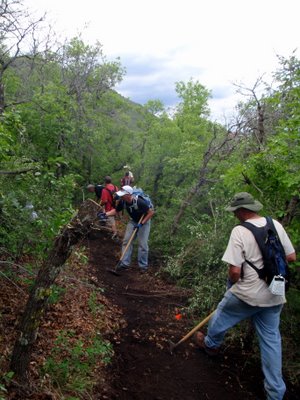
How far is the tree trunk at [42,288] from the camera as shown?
3105 millimetres

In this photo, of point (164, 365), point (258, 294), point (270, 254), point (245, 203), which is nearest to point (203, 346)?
point (164, 365)

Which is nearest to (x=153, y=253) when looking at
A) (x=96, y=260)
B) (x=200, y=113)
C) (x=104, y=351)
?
(x=96, y=260)

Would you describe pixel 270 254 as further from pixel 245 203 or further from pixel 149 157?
pixel 149 157

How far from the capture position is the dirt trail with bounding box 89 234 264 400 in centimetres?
385

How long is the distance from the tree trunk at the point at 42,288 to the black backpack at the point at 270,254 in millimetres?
1849

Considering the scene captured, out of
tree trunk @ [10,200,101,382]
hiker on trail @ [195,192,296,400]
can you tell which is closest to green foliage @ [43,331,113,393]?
tree trunk @ [10,200,101,382]

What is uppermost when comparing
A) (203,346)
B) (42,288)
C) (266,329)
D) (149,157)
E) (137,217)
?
(149,157)

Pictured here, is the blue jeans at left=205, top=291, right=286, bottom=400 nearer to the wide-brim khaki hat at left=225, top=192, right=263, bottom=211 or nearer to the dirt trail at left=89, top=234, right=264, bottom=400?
the dirt trail at left=89, top=234, right=264, bottom=400

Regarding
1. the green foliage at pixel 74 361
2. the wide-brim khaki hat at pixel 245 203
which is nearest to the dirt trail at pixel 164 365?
the green foliage at pixel 74 361

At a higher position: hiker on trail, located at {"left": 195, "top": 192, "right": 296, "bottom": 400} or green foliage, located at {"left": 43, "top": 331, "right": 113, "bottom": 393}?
hiker on trail, located at {"left": 195, "top": 192, "right": 296, "bottom": 400}

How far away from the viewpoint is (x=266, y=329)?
12.7ft

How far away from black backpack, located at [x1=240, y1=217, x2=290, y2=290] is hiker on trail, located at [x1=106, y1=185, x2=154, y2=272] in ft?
12.5

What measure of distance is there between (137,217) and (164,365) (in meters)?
3.78

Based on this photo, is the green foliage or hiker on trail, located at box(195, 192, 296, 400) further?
hiker on trail, located at box(195, 192, 296, 400)
